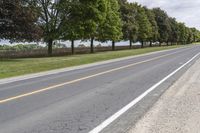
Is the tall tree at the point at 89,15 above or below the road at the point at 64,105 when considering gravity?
above

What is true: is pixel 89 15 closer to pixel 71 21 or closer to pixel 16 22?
pixel 71 21

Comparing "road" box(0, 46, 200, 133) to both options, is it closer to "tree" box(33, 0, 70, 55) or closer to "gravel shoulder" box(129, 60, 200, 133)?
"gravel shoulder" box(129, 60, 200, 133)

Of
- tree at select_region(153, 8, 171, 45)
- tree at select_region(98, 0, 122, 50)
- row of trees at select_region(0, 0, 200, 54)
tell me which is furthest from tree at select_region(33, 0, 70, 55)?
tree at select_region(153, 8, 171, 45)

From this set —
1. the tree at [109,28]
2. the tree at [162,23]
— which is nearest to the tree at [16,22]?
the tree at [109,28]

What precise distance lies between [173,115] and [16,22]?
29.9 m

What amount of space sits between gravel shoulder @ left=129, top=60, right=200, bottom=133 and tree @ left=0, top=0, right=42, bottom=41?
25.6 meters

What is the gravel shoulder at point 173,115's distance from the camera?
27.5 ft

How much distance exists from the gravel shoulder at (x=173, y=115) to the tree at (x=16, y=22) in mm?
25598

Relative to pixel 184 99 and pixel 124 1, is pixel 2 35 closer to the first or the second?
pixel 184 99

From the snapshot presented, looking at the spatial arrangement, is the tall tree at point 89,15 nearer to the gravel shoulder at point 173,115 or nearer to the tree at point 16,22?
the tree at point 16,22

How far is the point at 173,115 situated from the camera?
9953 millimetres

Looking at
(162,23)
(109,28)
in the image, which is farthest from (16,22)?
(162,23)

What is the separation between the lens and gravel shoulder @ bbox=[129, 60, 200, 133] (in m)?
8.38

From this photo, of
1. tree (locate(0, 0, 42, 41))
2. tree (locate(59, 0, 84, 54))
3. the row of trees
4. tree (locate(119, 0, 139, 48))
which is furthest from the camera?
tree (locate(119, 0, 139, 48))
